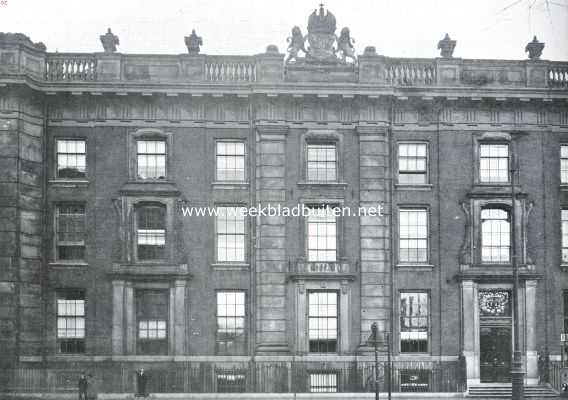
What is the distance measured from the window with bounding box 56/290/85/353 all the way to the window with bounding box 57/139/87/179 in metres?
4.39

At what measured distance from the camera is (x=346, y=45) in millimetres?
31219

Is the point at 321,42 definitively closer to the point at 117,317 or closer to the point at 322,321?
the point at 322,321

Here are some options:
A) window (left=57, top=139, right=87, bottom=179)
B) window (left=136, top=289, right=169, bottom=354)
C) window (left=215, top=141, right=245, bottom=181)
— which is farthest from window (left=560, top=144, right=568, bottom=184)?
window (left=57, top=139, right=87, bottom=179)

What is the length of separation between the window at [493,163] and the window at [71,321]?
15841mm

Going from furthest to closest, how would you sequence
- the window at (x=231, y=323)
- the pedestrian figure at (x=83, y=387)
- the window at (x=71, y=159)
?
the window at (x=71, y=159)
the window at (x=231, y=323)
the pedestrian figure at (x=83, y=387)

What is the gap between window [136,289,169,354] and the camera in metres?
30.2

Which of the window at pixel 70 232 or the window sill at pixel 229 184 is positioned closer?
the window at pixel 70 232

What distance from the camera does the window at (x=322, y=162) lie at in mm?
31078

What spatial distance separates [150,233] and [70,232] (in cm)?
296

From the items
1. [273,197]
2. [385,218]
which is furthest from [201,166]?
[385,218]

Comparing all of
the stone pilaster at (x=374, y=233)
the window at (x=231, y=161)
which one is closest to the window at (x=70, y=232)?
the window at (x=231, y=161)

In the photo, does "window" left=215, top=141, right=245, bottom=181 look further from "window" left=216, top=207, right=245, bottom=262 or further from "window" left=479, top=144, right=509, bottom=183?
"window" left=479, top=144, right=509, bottom=183

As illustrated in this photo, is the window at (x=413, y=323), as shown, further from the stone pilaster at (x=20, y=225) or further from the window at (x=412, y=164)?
the stone pilaster at (x=20, y=225)

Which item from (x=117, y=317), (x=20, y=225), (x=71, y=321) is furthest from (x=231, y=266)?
(x=20, y=225)
